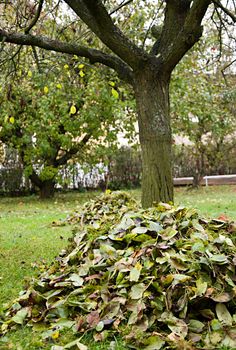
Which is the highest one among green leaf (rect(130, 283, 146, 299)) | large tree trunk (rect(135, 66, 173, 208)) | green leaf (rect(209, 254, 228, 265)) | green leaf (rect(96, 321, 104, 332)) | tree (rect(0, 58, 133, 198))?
tree (rect(0, 58, 133, 198))

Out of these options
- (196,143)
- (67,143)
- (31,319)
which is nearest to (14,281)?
(31,319)

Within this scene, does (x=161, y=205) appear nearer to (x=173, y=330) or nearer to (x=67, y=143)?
(x=173, y=330)

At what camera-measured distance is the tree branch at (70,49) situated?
5.65 meters

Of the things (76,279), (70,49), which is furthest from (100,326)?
(70,49)

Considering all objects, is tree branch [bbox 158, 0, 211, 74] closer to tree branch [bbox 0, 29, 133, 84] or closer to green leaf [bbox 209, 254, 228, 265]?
tree branch [bbox 0, 29, 133, 84]

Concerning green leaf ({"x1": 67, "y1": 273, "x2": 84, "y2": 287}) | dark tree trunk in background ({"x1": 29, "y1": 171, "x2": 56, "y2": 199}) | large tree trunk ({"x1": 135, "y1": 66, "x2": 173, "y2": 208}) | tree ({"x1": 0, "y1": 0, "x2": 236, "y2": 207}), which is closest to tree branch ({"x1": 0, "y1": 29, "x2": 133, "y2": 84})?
tree ({"x1": 0, "y1": 0, "x2": 236, "y2": 207})

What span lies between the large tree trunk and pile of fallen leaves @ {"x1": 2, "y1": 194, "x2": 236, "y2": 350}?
1711 mm

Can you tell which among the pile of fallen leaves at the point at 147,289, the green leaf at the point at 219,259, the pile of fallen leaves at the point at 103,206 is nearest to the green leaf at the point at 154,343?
the pile of fallen leaves at the point at 147,289

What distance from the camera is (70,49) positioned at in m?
5.78

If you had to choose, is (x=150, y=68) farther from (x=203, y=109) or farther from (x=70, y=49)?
(x=203, y=109)

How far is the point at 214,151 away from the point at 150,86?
12627 millimetres

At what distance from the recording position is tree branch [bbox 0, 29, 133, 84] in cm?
565

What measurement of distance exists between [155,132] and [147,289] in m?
2.80

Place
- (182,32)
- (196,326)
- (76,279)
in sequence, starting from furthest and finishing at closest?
(182,32) < (76,279) < (196,326)
